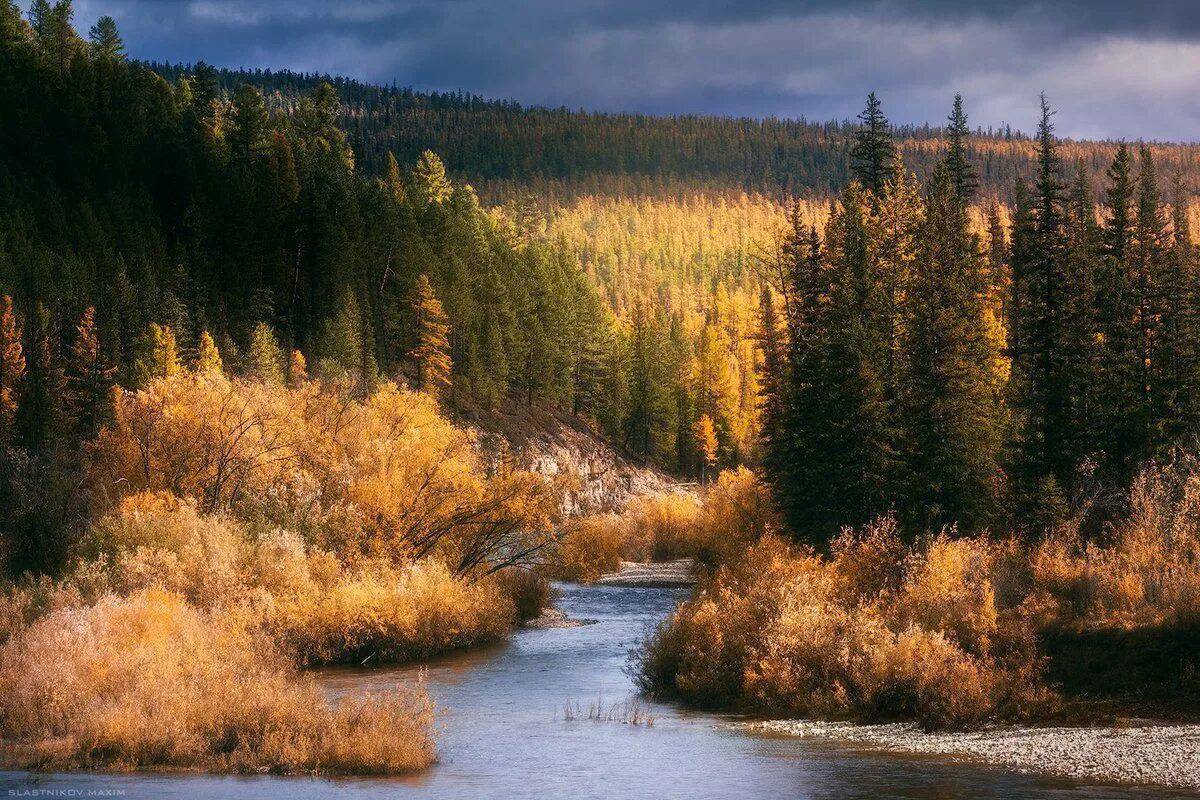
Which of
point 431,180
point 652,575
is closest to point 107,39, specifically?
point 431,180

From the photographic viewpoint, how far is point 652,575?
71.1m

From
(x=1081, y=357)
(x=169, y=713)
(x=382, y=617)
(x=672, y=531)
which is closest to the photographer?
(x=169, y=713)

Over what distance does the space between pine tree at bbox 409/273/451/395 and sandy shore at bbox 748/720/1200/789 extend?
75.2m

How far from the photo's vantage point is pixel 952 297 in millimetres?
49781

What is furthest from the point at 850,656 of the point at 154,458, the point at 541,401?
the point at 541,401

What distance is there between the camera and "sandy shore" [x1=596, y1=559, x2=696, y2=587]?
67881 mm

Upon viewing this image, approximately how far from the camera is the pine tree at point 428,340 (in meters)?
104

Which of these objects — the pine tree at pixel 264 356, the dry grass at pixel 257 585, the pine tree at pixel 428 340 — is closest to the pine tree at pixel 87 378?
the pine tree at pixel 264 356

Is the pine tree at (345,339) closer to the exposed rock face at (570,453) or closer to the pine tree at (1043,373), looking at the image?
the exposed rock face at (570,453)

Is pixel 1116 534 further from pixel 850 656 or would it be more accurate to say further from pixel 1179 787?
pixel 1179 787

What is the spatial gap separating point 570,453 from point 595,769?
9153 centimetres

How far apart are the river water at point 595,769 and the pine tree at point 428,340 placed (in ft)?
221

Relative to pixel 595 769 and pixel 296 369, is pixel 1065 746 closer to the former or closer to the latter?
pixel 595 769

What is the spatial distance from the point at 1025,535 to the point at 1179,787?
20506 millimetres
